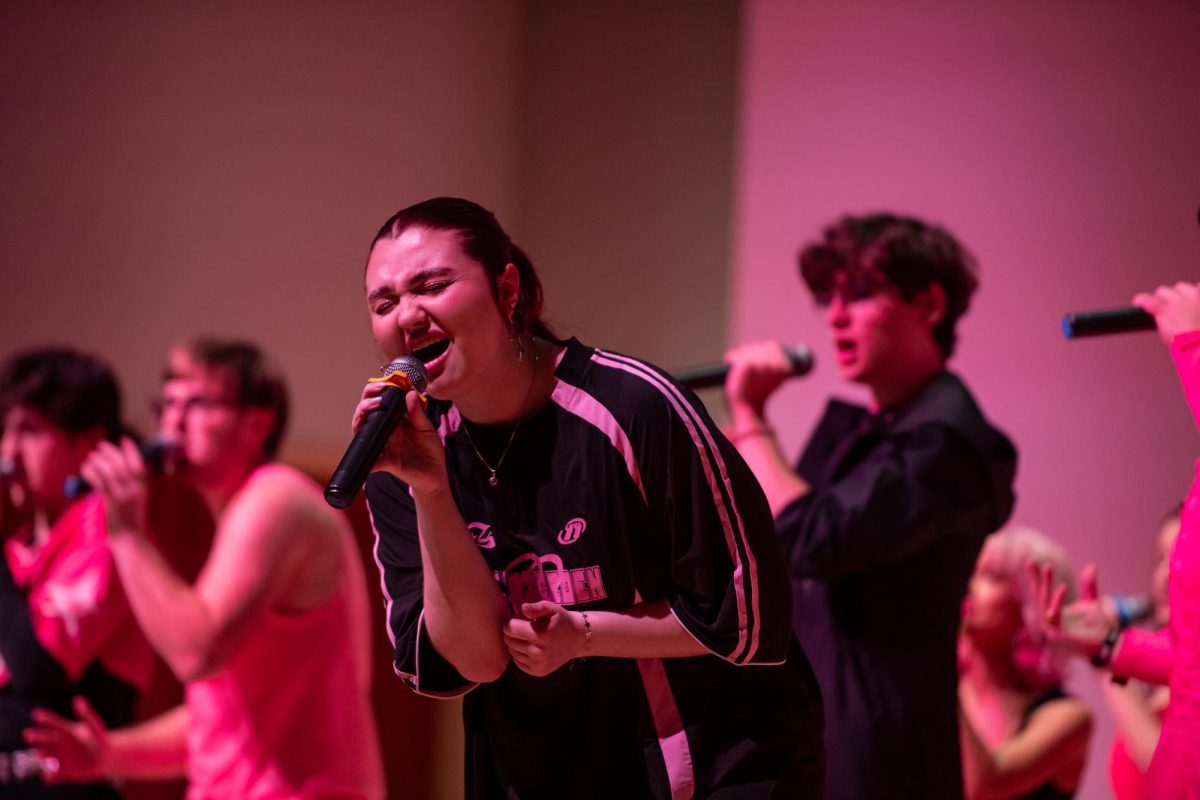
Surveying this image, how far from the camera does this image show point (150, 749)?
3.07 meters

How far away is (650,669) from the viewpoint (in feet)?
5.27

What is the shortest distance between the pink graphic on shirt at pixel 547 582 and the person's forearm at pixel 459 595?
4 centimetres

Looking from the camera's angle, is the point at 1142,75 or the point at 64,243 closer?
the point at 1142,75

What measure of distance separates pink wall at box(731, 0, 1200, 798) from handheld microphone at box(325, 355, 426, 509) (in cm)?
197

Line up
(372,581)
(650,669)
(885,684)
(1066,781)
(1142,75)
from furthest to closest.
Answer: (372,581), (1142,75), (1066,781), (885,684), (650,669)

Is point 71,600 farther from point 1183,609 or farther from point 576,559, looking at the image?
point 1183,609

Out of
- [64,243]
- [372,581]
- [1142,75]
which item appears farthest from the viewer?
[372,581]

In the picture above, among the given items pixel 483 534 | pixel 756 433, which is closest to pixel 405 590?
pixel 483 534

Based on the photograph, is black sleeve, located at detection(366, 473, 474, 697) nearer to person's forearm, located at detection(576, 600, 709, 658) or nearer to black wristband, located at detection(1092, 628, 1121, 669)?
person's forearm, located at detection(576, 600, 709, 658)

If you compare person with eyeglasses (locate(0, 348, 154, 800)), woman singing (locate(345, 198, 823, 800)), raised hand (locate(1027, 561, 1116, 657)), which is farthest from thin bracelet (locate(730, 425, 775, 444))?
person with eyeglasses (locate(0, 348, 154, 800))

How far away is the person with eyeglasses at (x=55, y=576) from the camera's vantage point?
2.94 m

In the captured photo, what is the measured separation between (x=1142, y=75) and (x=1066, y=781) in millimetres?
1561

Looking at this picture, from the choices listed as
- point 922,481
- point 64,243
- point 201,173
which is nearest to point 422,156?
point 201,173

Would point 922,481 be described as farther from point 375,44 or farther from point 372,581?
point 375,44
